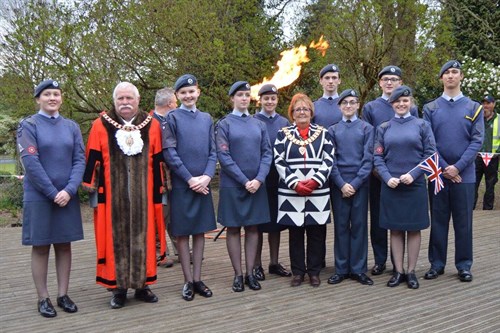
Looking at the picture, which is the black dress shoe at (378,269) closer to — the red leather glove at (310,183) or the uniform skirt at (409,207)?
the uniform skirt at (409,207)

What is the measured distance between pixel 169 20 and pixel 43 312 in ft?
21.7

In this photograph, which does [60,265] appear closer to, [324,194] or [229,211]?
[229,211]

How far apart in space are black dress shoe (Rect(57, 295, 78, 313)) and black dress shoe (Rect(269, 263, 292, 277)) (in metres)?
2.01

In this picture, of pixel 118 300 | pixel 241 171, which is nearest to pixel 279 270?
pixel 241 171

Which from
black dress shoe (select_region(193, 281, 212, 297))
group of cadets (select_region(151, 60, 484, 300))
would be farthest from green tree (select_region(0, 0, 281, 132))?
black dress shoe (select_region(193, 281, 212, 297))

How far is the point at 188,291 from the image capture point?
16.2 ft

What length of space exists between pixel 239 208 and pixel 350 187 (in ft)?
3.46

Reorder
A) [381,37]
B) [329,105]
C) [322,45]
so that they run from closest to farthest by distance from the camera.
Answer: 1. [329,105]
2. [322,45]
3. [381,37]

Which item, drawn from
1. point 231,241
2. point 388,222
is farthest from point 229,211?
point 388,222

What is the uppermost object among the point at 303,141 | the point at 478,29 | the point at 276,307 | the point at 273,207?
the point at 478,29

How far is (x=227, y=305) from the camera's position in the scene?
475 centimetres

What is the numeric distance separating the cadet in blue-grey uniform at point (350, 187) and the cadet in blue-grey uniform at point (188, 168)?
1215 millimetres

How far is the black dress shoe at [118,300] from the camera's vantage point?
15.5 ft

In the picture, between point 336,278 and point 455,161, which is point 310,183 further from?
point 455,161
